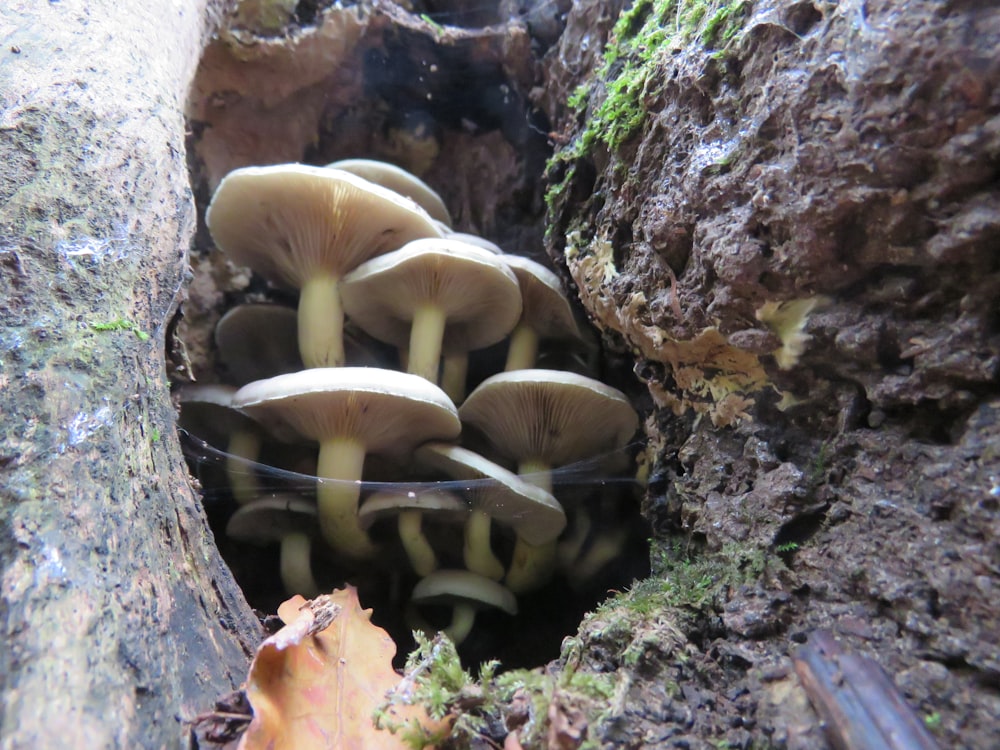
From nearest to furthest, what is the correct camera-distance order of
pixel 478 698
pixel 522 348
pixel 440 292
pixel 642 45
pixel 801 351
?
1. pixel 478 698
2. pixel 801 351
3. pixel 642 45
4. pixel 440 292
5. pixel 522 348

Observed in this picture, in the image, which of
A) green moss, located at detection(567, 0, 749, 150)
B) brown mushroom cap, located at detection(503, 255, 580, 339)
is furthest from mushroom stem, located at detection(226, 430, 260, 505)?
green moss, located at detection(567, 0, 749, 150)

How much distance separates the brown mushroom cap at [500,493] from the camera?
6.29ft

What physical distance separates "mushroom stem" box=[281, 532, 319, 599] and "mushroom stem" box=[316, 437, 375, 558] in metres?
0.11

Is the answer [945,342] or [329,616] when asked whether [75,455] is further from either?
[945,342]

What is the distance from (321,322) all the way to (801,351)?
1.70 meters

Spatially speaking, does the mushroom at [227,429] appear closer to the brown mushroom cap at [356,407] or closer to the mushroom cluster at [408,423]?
the mushroom cluster at [408,423]

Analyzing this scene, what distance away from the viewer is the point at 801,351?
4.12 ft

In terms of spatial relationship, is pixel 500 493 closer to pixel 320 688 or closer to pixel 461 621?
pixel 461 621

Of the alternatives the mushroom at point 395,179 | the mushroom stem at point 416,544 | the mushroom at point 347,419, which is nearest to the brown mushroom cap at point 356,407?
the mushroom at point 347,419

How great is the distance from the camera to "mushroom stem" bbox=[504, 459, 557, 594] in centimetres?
216

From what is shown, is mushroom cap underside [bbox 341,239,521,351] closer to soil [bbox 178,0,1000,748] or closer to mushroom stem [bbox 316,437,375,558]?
soil [bbox 178,0,1000,748]

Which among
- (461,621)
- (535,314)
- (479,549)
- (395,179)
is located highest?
(395,179)

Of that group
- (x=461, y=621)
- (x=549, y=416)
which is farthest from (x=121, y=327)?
(x=461, y=621)

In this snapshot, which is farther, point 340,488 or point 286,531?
point 286,531
